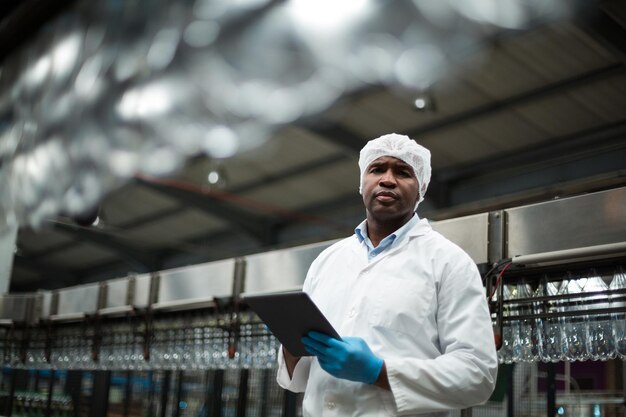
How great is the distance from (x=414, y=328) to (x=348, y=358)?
0.59 ft

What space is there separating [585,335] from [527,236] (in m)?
0.37

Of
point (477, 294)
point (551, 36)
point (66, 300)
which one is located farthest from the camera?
point (551, 36)

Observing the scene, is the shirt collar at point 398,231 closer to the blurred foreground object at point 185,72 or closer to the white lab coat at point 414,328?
the white lab coat at point 414,328

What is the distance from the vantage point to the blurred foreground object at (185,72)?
223 inches

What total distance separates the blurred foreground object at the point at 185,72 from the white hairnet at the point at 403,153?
12.8 feet

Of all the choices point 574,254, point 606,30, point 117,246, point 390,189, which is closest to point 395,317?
point 390,189

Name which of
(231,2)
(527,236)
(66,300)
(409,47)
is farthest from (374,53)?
(527,236)

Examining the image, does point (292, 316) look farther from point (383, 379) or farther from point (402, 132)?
point (402, 132)

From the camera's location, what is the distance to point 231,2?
5695mm

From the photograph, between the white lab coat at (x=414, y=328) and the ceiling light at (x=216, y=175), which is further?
the ceiling light at (x=216, y=175)

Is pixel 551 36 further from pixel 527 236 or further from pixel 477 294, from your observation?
pixel 477 294

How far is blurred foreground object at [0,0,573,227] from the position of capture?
223 inches

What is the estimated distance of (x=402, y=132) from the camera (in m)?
7.29

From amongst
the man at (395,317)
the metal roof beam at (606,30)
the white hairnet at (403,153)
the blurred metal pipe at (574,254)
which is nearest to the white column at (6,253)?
the metal roof beam at (606,30)
